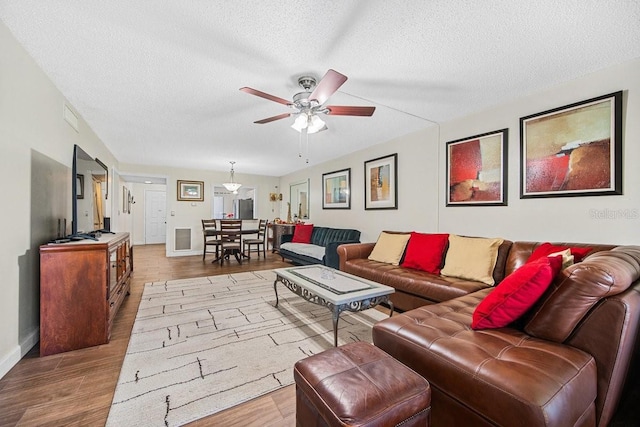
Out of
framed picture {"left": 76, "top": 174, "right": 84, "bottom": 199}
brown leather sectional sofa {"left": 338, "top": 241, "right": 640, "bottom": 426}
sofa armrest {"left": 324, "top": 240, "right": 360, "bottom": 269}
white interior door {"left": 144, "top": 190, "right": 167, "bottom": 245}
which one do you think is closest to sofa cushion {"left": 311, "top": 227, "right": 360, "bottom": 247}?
sofa armrest {"left": 324, "top": 240, "right": 360, "bottom": 269}

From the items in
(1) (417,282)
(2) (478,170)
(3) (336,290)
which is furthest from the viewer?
(2) (478,170)

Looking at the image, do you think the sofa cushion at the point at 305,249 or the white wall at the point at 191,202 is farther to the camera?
the white wall at the point at 191,202

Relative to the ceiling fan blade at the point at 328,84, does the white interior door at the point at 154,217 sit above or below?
below

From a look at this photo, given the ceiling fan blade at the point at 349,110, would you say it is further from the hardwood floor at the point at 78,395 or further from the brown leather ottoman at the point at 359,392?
the hardwood floor at the point at 78,395

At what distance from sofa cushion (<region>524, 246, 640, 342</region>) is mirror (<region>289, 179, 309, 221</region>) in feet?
18.1

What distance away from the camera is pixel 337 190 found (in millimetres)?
5410

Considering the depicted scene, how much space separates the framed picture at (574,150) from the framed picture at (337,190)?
2913 millimetres

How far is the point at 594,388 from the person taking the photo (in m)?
1.09

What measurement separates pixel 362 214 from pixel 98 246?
3728 mm

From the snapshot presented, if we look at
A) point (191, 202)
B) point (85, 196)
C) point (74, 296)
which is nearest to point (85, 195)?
point (85, 196)

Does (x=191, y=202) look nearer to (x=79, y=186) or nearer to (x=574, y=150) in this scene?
(x=79, y=186)

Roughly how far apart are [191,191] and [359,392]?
698 centimetres

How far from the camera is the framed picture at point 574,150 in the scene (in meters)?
2.07

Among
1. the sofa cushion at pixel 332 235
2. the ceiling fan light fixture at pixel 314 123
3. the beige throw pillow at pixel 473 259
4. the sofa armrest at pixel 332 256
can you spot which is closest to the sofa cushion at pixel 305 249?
the sofa cushion at pixel 332 235
